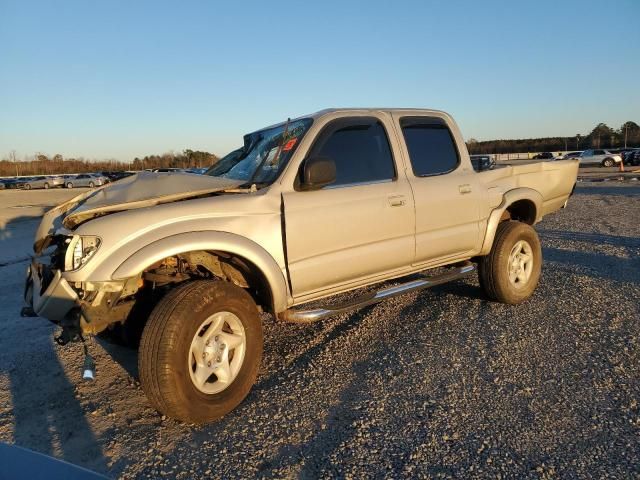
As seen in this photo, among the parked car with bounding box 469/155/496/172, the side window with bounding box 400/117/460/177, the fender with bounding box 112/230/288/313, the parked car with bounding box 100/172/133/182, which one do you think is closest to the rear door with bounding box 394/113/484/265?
the side window with bounding box 400/117/460/177

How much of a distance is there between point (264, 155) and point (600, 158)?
48202 mm

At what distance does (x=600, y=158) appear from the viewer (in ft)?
145

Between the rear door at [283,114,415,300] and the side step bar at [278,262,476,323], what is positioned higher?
the rear door at [283,114,415,300]

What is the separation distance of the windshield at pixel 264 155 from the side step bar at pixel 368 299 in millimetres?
1043

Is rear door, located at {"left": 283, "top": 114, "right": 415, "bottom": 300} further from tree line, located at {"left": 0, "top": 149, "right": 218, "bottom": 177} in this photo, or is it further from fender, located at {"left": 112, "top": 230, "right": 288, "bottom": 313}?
tree line, located at {"left": 0, "top": 149, "right": 218, "bottom": 177}

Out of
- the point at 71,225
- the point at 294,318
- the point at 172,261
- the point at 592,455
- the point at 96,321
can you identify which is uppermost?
the point at 71,225

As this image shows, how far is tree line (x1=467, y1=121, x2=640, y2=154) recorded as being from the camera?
70.9 m

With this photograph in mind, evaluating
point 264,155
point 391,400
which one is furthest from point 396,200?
point 391,400

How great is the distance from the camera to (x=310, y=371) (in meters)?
3.87

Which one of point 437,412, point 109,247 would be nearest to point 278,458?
point 437,412

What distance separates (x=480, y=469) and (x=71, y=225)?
9.40ft

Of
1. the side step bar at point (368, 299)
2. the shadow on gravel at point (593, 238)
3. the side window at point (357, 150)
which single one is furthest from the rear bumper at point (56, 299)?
the shadow on gravel at point (593, 238)

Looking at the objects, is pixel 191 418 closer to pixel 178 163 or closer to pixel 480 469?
pixel 480 469

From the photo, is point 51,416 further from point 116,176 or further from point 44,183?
point 44,183
